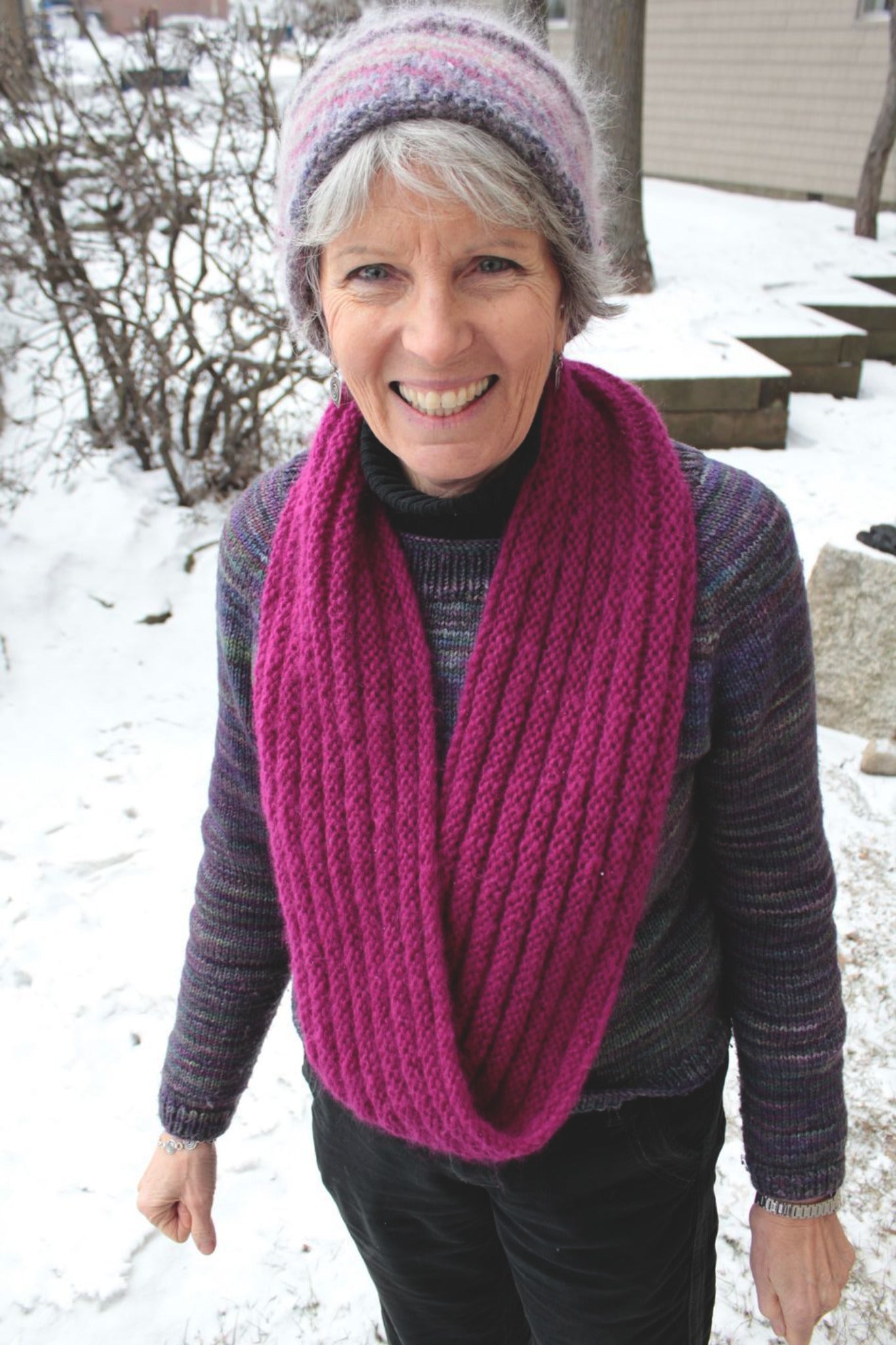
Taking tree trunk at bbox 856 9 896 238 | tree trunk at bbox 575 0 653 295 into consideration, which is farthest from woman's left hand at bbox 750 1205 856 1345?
tree trunk at bbox 856 9 896 238

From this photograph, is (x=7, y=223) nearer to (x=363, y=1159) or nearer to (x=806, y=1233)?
(x=363, y=1159)

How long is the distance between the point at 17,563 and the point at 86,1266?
314 cm

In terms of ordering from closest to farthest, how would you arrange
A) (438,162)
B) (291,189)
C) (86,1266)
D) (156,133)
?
(438,162) → (291,189) → (86,1266) → (156,133)

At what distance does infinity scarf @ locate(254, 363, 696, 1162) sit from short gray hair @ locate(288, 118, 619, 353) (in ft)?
0.74

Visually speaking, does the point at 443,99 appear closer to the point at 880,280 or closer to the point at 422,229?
the point at 422,229

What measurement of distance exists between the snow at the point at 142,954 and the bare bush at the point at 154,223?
12.3 inches

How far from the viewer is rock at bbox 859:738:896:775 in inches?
138

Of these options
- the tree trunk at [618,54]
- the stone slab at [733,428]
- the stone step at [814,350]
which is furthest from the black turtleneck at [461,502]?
the stone step at [814,350]

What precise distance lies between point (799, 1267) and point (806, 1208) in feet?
0.25

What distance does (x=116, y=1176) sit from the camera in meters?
2.37

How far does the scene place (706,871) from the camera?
4.08 ft

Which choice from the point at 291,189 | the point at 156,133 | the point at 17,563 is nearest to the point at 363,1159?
the point at 291,189

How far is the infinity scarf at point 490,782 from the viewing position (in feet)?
3.47

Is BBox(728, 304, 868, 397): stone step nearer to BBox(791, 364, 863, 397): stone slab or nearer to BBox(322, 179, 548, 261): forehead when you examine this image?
BBox(791, 364, 863, 397): stone slab
